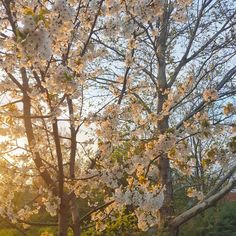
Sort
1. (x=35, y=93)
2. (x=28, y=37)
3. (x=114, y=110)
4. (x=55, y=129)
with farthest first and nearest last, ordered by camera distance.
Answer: (x=114, y=110), (x=35, y=93), (x=55, y=129), (x=28, y=37)

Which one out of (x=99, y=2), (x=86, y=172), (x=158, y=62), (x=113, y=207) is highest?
(x=158, y=62)

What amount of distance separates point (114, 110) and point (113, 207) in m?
1.20

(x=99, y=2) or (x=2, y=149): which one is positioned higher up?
(x=99, y=2)

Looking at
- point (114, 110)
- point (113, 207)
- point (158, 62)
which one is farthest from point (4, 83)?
point (158, 62)

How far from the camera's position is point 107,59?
27.4ft

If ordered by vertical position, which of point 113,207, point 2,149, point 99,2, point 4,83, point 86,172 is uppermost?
point 99,2

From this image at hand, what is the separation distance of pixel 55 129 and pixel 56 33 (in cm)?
81

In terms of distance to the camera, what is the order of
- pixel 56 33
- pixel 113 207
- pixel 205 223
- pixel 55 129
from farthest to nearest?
pixel 205 223 → pixel 113 207 → pixel 55 129 → pixel 56 33

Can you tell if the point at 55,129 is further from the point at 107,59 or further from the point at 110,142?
the point at 107,59

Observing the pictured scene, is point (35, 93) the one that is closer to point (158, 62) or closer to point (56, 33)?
point (56, 33)

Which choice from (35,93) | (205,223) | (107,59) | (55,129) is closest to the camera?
(55,129)

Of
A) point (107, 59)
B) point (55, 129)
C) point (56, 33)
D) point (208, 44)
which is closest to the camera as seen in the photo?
point (56, 33)

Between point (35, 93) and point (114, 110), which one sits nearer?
point (35, 93)

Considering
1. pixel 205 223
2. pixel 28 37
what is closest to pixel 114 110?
pixel 28 37
